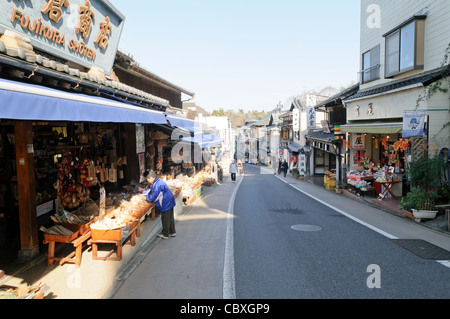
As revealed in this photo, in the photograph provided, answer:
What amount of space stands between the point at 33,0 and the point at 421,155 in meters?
13.8

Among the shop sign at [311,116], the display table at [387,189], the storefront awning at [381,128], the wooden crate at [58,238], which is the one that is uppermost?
the shop sign at [311,116]

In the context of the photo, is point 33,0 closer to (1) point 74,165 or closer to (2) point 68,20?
(2) point 68,20

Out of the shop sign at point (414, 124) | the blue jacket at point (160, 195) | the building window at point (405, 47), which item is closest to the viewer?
the blue jacket at point (160, 195)

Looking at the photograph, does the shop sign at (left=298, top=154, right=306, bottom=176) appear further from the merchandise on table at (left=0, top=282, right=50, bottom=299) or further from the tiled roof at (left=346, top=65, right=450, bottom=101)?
the merchandise on table at (left=0, top=282, right=50, bottom=299)

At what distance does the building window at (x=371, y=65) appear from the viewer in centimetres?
1757

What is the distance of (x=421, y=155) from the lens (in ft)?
42.7

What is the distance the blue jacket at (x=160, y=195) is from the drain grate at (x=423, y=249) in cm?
640

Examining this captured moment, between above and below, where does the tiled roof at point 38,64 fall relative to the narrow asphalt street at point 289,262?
above

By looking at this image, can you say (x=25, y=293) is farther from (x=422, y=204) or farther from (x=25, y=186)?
(x=422, y=204)

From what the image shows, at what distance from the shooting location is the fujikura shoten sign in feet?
21.1

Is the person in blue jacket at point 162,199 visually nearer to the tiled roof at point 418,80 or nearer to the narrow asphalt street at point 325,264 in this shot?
the narrow asphalt street at point 325,264

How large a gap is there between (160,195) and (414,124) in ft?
32.4

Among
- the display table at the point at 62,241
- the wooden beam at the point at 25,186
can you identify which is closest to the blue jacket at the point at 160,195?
the display table at the point at 62,241
